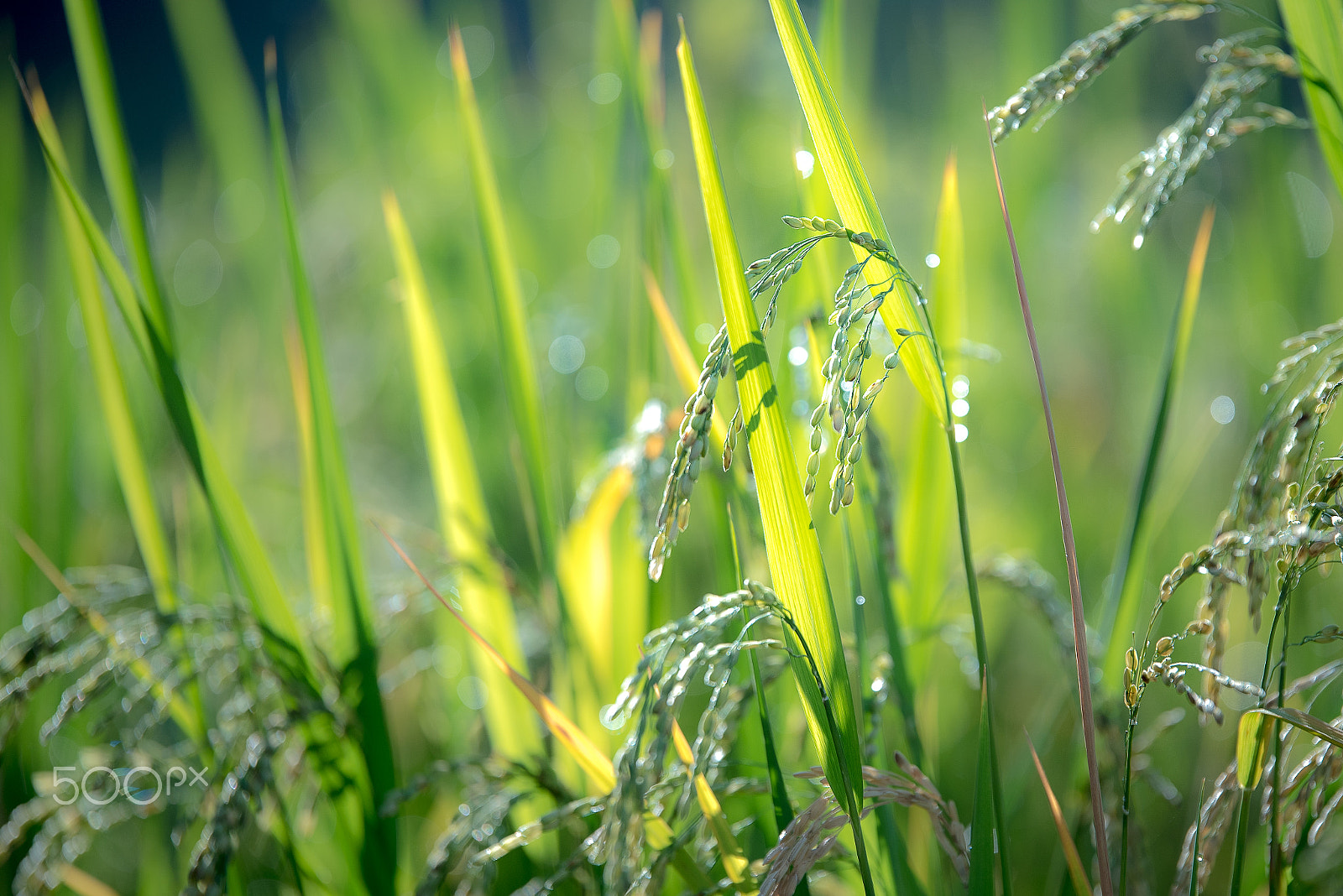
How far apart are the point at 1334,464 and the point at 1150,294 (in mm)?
1317

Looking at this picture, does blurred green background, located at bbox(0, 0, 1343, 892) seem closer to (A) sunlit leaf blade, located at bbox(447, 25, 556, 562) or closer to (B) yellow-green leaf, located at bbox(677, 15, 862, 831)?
(A) sunlit leaf blade, located at bbox(447, 25, 556, 562)

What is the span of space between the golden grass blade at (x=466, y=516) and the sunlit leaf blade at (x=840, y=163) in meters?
0.56

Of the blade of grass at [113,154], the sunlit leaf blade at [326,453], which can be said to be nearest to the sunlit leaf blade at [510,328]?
the sunlit leaf blade at [326,453]

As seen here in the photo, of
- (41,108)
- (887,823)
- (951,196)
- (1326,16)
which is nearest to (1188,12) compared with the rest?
(1326,16)

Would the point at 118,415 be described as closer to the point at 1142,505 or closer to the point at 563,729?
the point at 563,729

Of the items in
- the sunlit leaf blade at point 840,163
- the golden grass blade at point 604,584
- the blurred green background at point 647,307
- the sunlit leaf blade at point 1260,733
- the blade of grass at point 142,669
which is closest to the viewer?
the sunlit leaf blade at point 1260,733

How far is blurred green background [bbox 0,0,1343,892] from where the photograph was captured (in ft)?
3.67

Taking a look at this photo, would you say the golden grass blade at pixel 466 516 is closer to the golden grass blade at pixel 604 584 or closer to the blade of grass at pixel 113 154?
the golden grass blade at pixel 604 584

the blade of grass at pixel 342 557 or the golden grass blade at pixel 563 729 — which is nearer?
the golden grass blade at pixel 563 729

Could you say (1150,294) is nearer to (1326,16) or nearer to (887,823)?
(1326,16)

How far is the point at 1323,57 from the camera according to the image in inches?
24.0

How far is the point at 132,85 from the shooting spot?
532 cm

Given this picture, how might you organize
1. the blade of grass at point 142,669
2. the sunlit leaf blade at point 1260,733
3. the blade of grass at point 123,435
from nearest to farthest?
the sunlit leaf blade at point 1260,733 < the blade of grass at point 142,669 < the blade of grass at point 123,435

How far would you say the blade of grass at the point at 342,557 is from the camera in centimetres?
79
